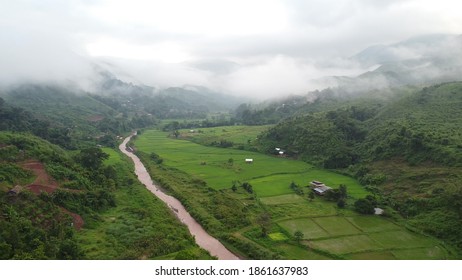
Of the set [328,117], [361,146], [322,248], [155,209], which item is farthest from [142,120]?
[322,248]

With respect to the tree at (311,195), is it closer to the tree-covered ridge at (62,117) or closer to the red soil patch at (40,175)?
the red soil patch at (40,175)

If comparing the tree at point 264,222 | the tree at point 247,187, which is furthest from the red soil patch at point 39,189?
the tree at point 247,187

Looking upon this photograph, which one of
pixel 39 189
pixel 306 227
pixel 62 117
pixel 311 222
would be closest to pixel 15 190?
pixel 39 189

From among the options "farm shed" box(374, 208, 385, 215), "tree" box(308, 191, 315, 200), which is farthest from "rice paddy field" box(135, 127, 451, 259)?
"farm shed" box(374, 208, 385, 215)

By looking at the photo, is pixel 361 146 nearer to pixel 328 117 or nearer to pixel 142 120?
pixel 328 117

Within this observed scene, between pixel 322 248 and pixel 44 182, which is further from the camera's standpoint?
pixel 44 182

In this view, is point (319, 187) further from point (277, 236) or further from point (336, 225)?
point (277, 236)

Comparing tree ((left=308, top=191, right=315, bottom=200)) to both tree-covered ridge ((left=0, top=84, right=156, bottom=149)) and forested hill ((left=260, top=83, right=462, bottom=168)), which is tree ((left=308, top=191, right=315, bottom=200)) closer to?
forested hill ((left=260, top=83, right=462, bottom=168))
